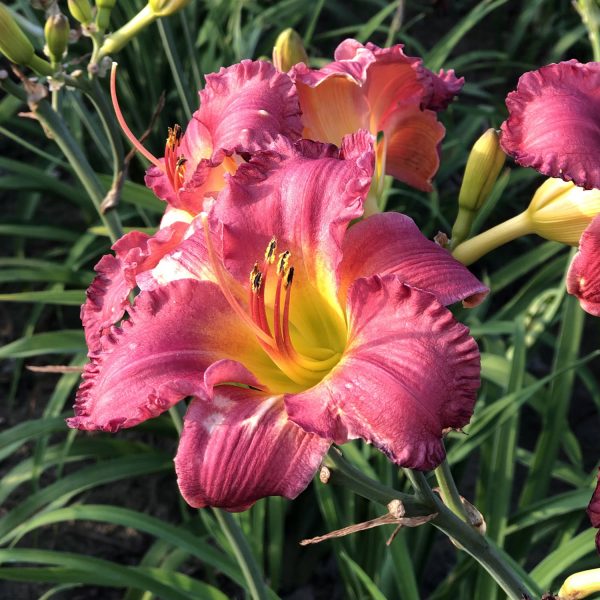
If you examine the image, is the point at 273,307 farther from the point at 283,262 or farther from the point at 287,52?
the point at 287,52

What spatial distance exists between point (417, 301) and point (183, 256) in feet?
0.76

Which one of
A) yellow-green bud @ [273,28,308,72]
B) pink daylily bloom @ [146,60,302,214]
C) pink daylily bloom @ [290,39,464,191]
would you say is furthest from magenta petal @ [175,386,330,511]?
yellow-green bud @ [273,28,308,72]

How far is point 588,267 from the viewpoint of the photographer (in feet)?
2.43

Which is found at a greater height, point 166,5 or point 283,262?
point 166,5

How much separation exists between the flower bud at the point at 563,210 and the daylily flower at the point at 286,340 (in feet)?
0.43

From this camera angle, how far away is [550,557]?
4.71ft

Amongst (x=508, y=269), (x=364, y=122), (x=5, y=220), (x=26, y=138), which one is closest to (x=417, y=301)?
(x=364, y=122)

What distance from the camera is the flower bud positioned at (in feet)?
2.66

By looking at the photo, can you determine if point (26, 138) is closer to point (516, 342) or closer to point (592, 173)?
point (516, 342)

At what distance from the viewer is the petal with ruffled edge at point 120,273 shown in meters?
0.84

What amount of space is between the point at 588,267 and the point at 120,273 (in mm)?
445

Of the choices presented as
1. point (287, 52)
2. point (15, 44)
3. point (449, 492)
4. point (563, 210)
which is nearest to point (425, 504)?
point (449, 492)

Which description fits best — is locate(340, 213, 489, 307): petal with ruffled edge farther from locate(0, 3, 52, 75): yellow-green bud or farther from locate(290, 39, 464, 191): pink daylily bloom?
locate(0, 3, 52, 75): yellow-green bud

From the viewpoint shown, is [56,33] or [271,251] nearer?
[271,251]
